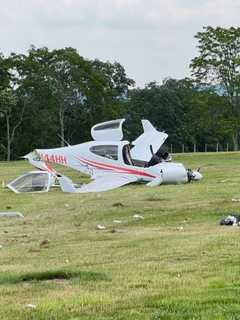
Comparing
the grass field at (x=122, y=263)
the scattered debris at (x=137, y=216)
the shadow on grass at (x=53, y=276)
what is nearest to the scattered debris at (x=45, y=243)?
the grass field at (x=122, y=263)

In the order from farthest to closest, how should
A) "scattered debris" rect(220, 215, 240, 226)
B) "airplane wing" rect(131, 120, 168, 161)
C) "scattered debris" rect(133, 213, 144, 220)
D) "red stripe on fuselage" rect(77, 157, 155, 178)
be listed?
"airplane wing" rect(131, 120, 168, 161) < "red stripe on fuselage" rect(77, 157, 155, 178) < "scattered debris" rect(133, 213, 144, 220) < "scattered debris" rect(220, 215, 240, 226)

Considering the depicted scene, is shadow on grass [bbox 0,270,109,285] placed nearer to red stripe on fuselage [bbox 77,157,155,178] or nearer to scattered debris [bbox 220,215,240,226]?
scattered debris [bbox 220,215,240,226]

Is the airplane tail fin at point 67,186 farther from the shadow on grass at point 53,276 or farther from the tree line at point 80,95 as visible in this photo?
the tree line at point 80,95

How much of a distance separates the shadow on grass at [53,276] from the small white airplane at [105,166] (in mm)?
14643

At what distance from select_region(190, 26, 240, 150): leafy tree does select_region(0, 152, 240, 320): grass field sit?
35103 millimetres

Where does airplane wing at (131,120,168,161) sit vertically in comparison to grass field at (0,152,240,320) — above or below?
above

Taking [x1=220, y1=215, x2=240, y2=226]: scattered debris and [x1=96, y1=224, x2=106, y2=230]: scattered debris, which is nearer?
[x1=220, y1=215, x2=240, y2=226]: scattered debris

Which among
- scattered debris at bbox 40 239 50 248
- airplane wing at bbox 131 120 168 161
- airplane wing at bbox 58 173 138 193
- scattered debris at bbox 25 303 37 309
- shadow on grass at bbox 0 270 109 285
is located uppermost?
airplane wing at bbox 131 120 168 161

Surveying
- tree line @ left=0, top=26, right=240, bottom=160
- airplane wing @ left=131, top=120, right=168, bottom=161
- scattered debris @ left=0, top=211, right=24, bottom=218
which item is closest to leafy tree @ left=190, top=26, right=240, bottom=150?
tree line @ left=0, top=26, right=240, bottom=160

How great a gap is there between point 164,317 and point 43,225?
27.8 feet

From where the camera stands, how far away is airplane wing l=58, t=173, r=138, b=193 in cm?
2263

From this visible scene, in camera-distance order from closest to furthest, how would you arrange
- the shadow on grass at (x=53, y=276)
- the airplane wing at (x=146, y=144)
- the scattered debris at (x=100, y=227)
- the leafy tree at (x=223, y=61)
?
the shadow on grass at (x=53, y=276) → the scattered debris at (x=100, y=227) → the airplane wing at (x=146, y=144) → the leafy tree at (x=223, y=61)

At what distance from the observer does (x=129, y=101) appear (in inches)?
3132

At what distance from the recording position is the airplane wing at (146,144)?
28141 mm
